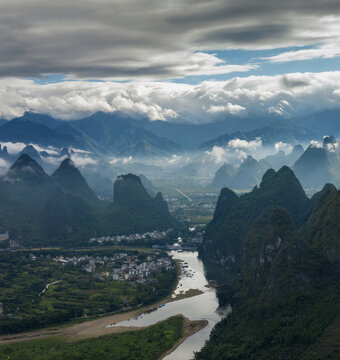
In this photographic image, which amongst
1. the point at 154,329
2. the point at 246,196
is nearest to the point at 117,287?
the point at 154,329

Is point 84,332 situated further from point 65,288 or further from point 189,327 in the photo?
point 65,288

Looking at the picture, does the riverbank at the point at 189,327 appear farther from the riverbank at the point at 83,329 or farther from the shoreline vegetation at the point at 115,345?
the riverbank at the point at 83,329

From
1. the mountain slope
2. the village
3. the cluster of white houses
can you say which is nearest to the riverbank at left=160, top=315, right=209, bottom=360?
the village

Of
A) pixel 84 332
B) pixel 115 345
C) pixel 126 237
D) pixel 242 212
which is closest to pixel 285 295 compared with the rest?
pixel 115 345

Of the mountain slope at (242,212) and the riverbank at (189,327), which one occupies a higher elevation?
the mountain slope at (242,212)

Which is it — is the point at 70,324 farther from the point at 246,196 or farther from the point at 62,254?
the point at 246,196

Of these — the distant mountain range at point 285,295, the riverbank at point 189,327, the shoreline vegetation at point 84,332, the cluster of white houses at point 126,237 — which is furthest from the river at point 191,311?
the cluster of white houses at point 126,237
